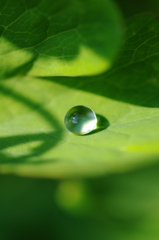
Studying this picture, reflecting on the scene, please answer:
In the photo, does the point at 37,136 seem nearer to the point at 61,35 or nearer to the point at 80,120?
the point at 80,120

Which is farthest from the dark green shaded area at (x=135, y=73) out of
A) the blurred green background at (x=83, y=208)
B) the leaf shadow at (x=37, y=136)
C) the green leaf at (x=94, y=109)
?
the blurred green background at (x=83, y=208)

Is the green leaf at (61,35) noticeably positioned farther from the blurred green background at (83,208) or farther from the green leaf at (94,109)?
the blurred green background at (83,208)

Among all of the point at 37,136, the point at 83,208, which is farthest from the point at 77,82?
the point at 83,208

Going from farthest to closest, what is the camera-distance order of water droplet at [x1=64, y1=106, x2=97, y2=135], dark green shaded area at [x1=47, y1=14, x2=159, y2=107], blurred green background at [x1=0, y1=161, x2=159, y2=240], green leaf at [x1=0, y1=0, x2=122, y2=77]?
blurred green background at [x1=0, y1=161, x2=159, y2=240]
water droplet at [x1=64, y1=106, x2=97, y2=135]
dark green shaded area at [x1=47, y1=14, x2=159, y2=107]
green leaf at [x1=0, y1=0, x2=122, y2=77]

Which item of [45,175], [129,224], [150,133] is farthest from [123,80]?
[129,224]

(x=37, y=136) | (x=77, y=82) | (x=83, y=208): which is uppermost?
(x=83, y=208)

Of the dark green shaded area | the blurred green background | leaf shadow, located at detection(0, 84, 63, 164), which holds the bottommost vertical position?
leaf shadow, located at detection(0, 84, 63, 164)

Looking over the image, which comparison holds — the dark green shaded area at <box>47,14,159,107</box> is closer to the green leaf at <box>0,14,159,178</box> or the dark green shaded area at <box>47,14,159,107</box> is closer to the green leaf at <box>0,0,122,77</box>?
the green leaf at <box>0,14,159,178</box>

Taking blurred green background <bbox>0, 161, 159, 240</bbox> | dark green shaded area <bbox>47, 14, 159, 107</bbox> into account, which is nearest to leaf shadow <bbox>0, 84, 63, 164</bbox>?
dark green shaded area <bbox>47, 14, 159, 107</bbox>
